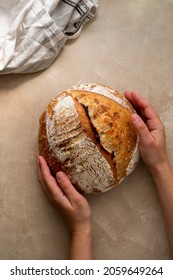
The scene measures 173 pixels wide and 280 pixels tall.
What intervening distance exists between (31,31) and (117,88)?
0.36m

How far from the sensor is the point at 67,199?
112 cm

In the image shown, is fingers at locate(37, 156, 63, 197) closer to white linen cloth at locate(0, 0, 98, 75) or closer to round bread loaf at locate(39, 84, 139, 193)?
round bread loaf at locate(39, 84, 139, 193)

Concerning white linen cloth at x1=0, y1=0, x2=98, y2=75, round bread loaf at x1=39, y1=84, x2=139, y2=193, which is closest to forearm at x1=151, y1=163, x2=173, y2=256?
round bread loaf at x1=39, y1=84, x2=139, y2=193

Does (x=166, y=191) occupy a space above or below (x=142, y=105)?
below

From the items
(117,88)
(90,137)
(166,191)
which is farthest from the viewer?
(117,88)

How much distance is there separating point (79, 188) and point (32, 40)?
1.74 feet

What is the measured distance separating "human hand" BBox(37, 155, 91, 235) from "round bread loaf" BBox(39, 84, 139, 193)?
0.08 ft

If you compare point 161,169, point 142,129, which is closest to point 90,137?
point 142,129

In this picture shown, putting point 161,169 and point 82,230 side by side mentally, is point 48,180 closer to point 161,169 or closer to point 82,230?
point 82,230

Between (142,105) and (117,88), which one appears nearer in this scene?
(142,105)

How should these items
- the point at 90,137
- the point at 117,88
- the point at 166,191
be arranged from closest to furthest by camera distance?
1. the point at 90,137
2. the point at 166,191
3. the point at 117,88

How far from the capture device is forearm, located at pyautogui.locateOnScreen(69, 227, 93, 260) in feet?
3.58

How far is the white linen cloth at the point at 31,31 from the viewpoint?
1187mm

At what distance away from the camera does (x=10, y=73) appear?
124 centimetres
